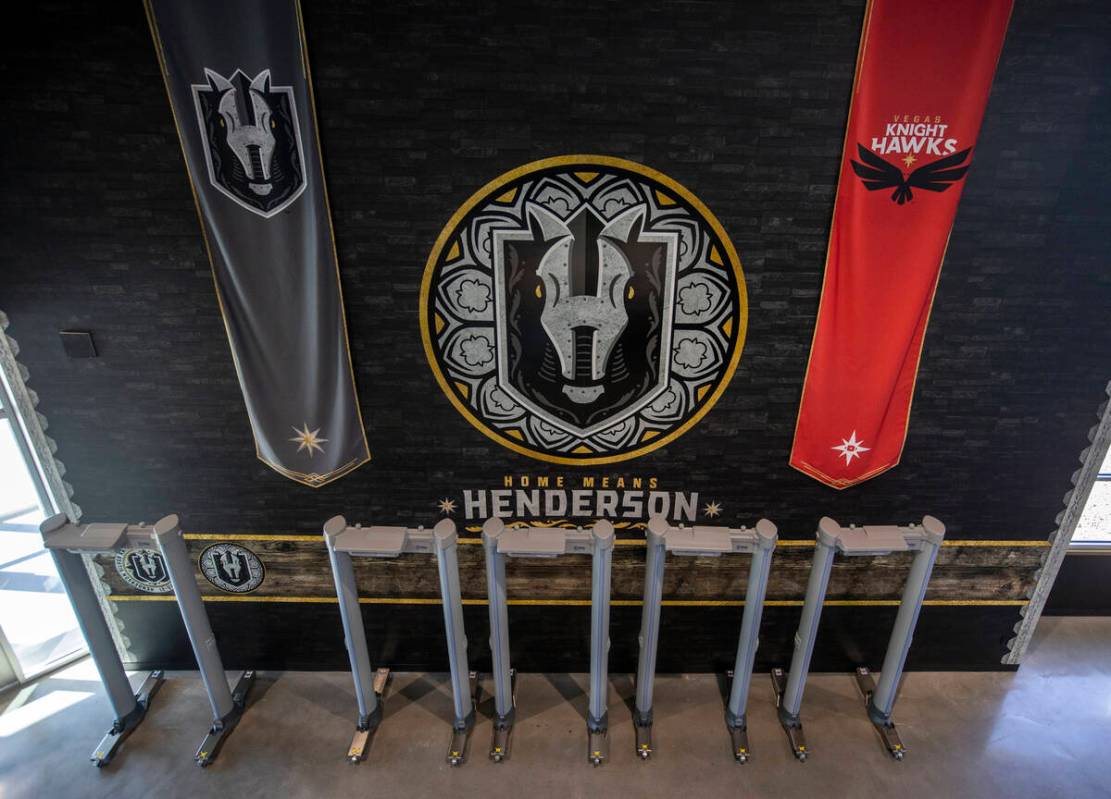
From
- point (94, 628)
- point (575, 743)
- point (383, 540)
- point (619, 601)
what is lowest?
point (575, 743)

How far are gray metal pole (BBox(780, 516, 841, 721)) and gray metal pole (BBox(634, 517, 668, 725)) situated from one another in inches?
35.2

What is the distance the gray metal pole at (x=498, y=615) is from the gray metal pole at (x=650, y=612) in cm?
83

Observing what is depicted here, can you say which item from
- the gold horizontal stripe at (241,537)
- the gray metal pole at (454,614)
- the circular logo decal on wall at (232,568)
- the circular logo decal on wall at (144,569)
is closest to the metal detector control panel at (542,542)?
the gray metal pole at (454,614)

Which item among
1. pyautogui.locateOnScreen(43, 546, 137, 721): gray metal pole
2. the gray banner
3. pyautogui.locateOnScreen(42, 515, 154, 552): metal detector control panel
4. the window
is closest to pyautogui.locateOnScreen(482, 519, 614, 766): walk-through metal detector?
the gray banner

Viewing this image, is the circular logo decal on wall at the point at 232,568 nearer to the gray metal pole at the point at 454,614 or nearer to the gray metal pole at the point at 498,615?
the gray metal pole at the point at 454,614

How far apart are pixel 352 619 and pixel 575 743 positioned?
5.25ft

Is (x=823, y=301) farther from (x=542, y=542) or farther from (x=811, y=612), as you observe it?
(x=542, y=542)

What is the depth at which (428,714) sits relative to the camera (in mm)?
3855

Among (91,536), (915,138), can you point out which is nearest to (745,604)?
(915,138)

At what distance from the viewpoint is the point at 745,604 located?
3566 millimetres

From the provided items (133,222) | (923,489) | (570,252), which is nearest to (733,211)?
(570,252)

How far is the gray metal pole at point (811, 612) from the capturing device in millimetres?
3402

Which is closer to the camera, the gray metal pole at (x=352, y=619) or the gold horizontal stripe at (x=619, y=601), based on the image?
the gray metal pole at (x=352, y=619)

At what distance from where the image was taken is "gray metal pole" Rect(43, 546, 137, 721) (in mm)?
3393
